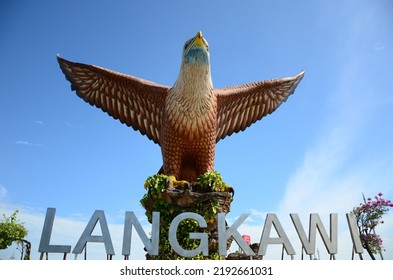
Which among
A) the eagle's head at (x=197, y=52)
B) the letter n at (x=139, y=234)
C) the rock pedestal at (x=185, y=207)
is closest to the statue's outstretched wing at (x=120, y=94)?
the eagle's head at (x=197, y=52)

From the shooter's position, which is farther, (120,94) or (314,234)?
(120,94)

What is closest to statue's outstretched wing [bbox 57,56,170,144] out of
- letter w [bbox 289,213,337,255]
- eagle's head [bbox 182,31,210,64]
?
eagle's head [bbox 182,31,210,64]

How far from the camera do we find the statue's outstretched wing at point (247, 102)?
24.2ft

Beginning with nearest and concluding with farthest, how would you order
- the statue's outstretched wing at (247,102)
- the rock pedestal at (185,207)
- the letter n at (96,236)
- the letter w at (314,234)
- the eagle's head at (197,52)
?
the letter n at (96,236)
the letter w at (314,234)
the rock pedestal at (185,207)
the eagle's head at (197,52)
the statue's outstretched wing at (247,102)

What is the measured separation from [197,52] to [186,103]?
0.95m

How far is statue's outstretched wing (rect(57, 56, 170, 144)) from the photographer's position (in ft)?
23.5

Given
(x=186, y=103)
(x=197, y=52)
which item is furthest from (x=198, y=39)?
(x=186, y=103)

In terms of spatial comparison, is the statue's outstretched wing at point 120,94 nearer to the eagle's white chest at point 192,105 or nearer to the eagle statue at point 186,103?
the eagle statue at point 186,103

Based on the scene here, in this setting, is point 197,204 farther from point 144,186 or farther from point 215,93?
point 215,93

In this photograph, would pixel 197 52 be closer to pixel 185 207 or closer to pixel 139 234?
pixel 185 207

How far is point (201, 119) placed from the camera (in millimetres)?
6305

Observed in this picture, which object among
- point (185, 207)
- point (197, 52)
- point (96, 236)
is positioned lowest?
point (96, 236)

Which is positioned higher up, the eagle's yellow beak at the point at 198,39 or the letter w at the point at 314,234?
the eagle's yellow beak at the point at 198,39

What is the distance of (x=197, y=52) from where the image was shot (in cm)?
623
